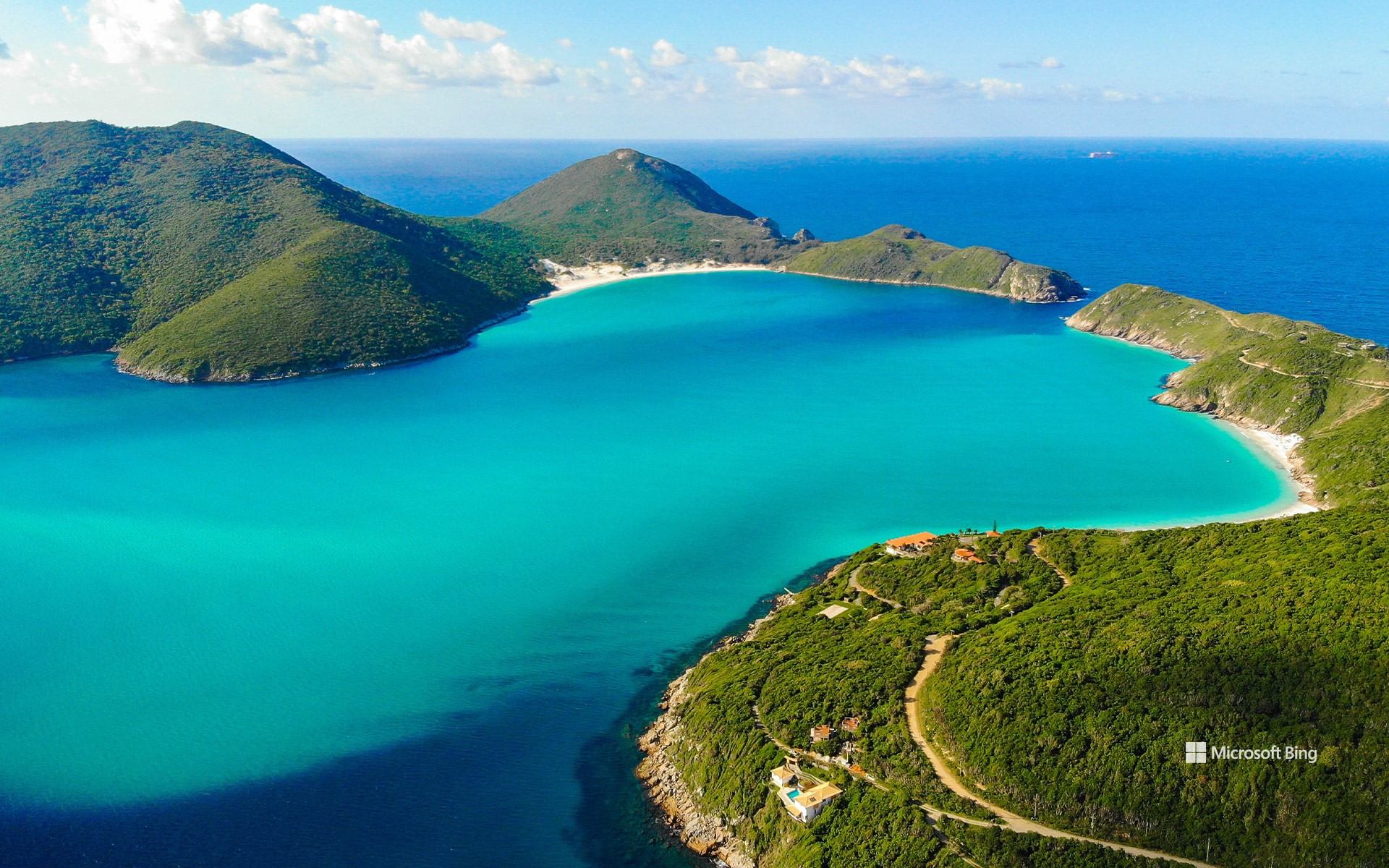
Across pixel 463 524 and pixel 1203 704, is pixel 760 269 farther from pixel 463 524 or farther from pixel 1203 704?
pixel 1203 704

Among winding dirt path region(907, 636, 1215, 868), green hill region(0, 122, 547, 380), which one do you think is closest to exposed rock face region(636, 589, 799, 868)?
winding dirt path region(907, 636, 1215, 868)

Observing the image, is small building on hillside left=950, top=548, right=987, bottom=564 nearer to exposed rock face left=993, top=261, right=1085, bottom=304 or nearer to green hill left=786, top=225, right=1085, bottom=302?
exposed rock face left=993, top=261, right=1085, bottom=304

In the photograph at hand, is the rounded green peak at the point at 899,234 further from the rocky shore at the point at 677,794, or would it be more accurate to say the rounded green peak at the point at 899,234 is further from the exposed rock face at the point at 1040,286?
the rocky shore at the point at 677,794

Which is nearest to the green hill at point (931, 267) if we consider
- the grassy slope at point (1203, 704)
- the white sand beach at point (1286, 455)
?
the white sand beach at point (1286, 455)

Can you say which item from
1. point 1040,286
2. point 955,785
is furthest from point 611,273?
point 955,785

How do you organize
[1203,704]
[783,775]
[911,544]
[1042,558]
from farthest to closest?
[911,544] → [1042,558] → [783,775] → [1203,704]

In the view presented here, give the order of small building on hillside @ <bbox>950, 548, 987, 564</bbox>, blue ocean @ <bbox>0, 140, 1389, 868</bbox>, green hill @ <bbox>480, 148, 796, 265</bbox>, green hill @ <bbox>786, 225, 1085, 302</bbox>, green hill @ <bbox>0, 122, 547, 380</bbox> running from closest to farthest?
1. blue ocean @ <bbox>0, 140, 1389, 868</bbox>
2. small building on hillside @ <bbox>950, 548, 987, 564</bbox>
3. green hill @ <bbox>0, 122, 547, 380</bbox>
4. green hill @ <bbox>786, 225, 1085, 302</bbox>
5. green hill @ <bbox>480, 148, 796, 265</bbox>

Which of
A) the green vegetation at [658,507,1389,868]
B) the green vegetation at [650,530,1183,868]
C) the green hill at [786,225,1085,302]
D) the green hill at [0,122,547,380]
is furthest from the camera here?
the green hill at [786,225,1085,302]
